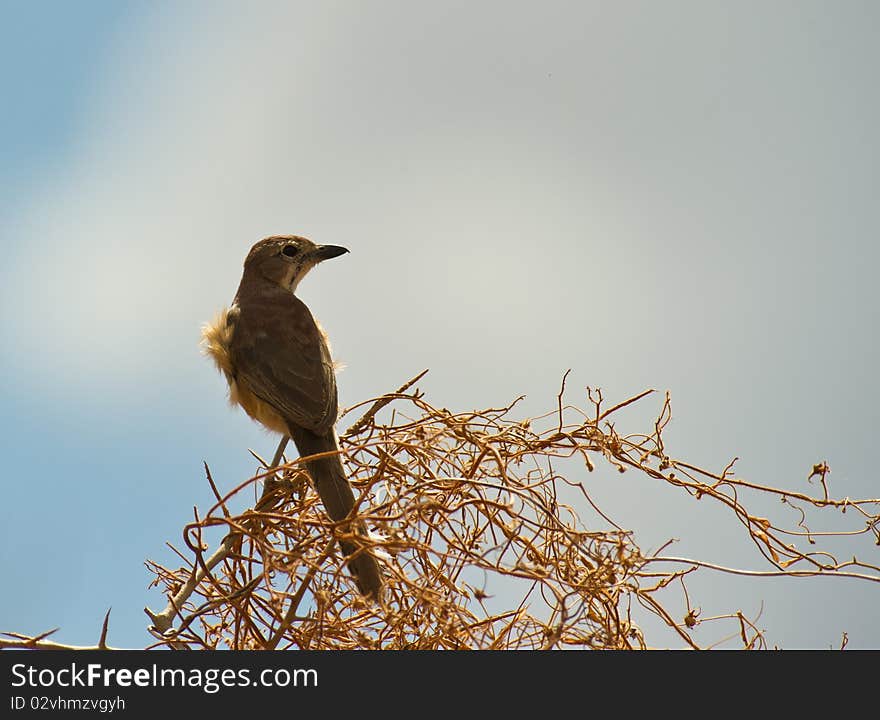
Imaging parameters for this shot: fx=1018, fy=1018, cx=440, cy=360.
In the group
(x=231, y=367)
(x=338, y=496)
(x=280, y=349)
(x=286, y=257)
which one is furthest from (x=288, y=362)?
(x=338, y=496)

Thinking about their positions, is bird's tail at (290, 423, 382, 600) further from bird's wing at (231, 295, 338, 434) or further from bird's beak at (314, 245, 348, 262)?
bird's beak at (314, 245, 348, 262)

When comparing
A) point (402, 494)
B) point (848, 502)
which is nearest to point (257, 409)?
point (402, 494)

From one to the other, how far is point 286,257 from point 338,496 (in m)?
2.13

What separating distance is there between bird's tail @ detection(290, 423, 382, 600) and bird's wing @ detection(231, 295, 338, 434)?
0.20 feet

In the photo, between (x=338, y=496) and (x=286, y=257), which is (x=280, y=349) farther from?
(x=338, y=496)

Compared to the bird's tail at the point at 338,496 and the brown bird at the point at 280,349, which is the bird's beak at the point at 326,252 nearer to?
the brown bird at the point at 280,349

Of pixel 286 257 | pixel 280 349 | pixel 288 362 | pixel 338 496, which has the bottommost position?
pixel 338 496

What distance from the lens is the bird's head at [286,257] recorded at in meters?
5.10

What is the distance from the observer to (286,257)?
16.8 feet

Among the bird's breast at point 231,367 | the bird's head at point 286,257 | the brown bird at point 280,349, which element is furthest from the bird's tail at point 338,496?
the bird's head at point 286,257

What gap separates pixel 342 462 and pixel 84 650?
1.18 metres

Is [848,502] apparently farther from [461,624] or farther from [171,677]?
[171,677]

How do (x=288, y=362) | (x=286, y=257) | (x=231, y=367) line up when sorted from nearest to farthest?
(x=288, y=362)
(x=231, y=367)
(x=286, y=257)

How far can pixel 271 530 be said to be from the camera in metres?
2.75
